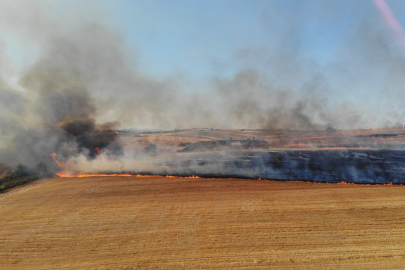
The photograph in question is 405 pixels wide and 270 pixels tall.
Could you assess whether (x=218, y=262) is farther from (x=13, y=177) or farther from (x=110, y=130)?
(x=110, y=130)

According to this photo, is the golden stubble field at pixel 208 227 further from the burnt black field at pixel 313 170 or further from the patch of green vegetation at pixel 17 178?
the patch of green vegetation at pixel 17 178

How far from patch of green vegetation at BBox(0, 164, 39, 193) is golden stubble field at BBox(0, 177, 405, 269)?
352 cm

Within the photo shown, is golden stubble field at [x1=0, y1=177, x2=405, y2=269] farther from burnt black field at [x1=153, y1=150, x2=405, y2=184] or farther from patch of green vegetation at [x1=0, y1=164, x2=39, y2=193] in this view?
patch of green vegetation at [x1=0, y1=164, x2=39, y2=193]

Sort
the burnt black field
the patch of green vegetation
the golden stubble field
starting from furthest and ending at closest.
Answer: the patch of green vegetation, the burnt black field, the golden stubble field

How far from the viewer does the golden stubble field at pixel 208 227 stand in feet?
21.7

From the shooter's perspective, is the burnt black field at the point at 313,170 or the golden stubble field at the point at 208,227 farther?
the burnt black field at the point at 313,170

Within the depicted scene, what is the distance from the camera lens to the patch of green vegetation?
51.8 feet

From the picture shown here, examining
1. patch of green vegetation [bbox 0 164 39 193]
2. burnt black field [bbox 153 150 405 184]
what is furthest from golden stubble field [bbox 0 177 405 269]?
patch of green vegetation [bbox 0 164 39 193]

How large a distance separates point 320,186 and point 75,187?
18.1 m

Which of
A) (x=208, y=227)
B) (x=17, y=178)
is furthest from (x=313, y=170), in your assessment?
(x=17, y=178)

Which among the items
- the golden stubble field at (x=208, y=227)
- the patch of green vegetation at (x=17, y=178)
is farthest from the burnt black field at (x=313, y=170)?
the patch of green vegetation at (x=17, y=178)

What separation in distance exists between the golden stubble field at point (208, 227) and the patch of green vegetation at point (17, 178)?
11.6 ft

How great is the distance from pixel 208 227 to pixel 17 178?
1983 centimetres

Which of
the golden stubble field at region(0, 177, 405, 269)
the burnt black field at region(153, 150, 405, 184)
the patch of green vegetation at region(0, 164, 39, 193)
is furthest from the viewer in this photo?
the patch of green vegetation at region(0, 164, 39, 193)
